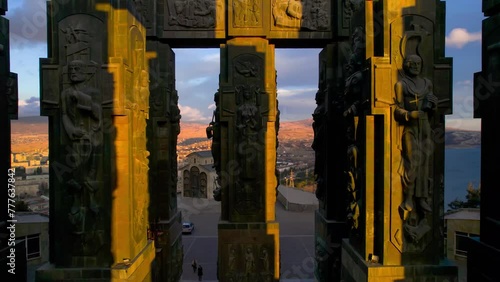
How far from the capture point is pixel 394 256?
5.06m

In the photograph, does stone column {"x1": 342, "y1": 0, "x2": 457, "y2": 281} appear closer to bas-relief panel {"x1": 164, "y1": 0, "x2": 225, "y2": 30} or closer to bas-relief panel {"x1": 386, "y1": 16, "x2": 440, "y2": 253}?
bas-relief panel {"x1": 386, "y1": 16, "x2": 440, "y2": 253}

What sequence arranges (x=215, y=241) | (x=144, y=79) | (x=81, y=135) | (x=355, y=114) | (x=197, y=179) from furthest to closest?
(x=197, y=179), (x=215, y=241), (x=144, y=79), (x=355, y=114), (x=81, y=135)

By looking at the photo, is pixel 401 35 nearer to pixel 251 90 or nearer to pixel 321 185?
pixel 251 90

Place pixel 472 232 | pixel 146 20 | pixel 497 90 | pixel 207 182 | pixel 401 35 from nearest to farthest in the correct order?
1. pixel 497 90
2. pixel 401 35
3. pixel 146 20
4. pixel 472 232
5. pixel 207 182

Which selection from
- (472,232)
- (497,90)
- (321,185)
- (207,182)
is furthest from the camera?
(207,182)

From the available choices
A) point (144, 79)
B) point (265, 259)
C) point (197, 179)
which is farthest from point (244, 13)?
point (197, 179)

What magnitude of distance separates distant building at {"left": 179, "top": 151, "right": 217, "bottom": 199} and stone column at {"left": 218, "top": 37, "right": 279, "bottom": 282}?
20372mm

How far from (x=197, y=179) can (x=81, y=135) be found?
25.3 meters

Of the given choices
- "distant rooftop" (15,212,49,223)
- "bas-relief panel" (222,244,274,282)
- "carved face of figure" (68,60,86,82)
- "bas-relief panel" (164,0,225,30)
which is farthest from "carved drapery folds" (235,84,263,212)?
"distant rooftop" (15,212,49,223)

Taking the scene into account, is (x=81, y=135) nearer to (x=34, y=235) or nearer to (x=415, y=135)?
(x=415, y=135)

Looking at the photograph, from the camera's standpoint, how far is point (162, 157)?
901 cm

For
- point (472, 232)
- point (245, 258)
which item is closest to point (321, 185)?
point (245, 258)

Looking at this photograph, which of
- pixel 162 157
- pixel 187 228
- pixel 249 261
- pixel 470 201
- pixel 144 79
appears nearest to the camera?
pixel 144 79

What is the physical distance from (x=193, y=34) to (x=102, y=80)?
13.7 feet
